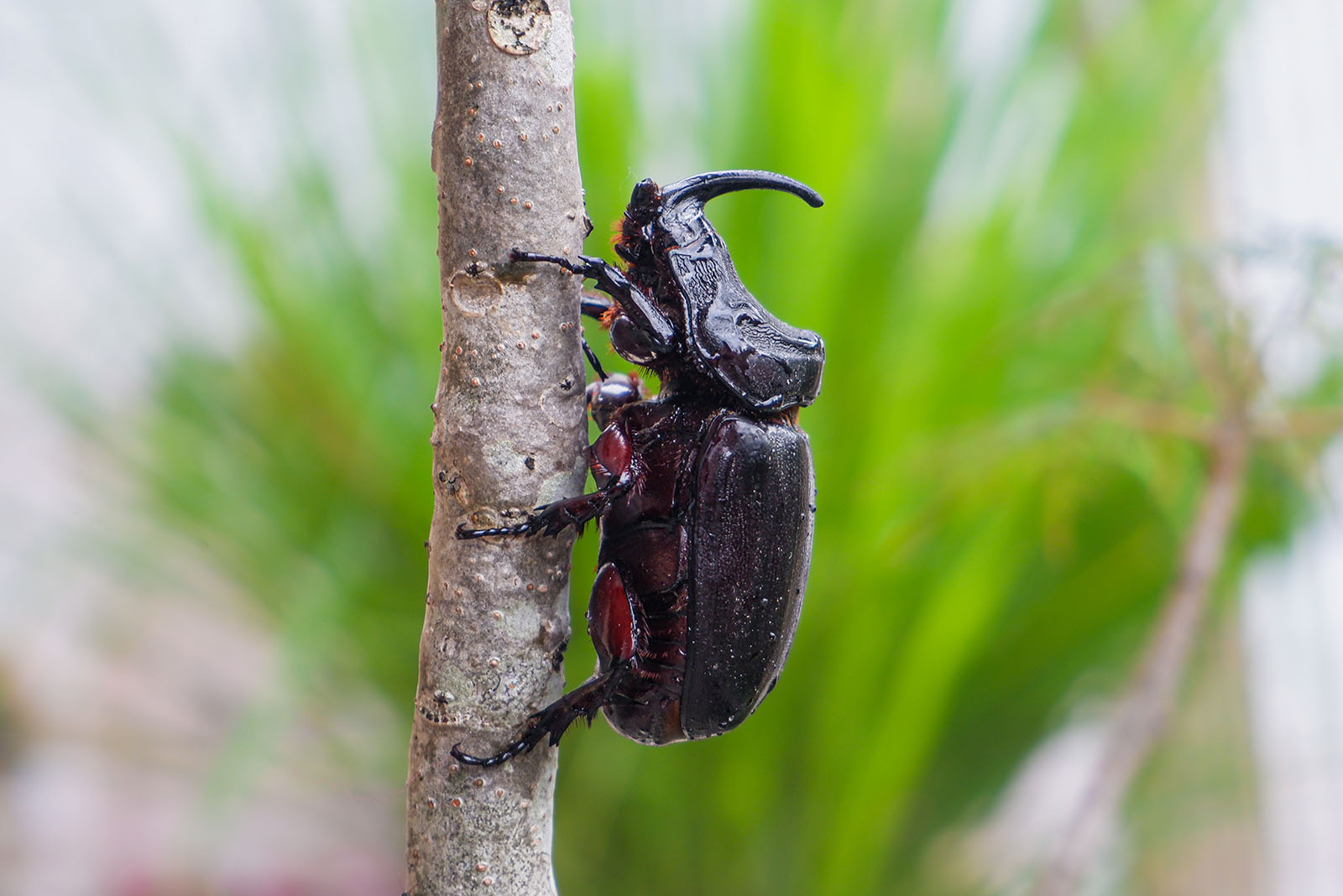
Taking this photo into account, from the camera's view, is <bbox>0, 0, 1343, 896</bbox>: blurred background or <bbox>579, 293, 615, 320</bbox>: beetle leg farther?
<bbox>0, 0, 1343, 896</bbox>: blurred background

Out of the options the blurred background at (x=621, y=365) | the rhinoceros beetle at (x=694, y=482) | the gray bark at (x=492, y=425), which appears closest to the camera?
the gray bark at (x=492, y=425)

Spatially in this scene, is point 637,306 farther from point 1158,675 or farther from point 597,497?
point 1158,675

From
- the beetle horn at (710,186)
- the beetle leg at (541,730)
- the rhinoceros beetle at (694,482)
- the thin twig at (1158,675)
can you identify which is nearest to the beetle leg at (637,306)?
the rhinoceros beetle at (694,482)

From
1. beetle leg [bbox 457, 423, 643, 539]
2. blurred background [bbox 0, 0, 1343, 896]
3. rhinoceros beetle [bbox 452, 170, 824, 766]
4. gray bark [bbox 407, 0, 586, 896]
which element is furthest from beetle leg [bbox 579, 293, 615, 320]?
blurred background [bbox 0, 0, 1343, 896]

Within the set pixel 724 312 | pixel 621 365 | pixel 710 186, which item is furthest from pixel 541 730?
pixel 621 365

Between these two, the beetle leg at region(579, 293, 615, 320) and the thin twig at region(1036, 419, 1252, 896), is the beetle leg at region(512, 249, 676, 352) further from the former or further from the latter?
the thin twig at region(1036, 419, 1252, 896)

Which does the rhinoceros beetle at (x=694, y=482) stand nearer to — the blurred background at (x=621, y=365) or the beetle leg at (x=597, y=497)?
the beetle leg at (x=597, y=497)

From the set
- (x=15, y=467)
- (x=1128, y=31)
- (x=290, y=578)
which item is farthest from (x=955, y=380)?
(x=15, y=467)
